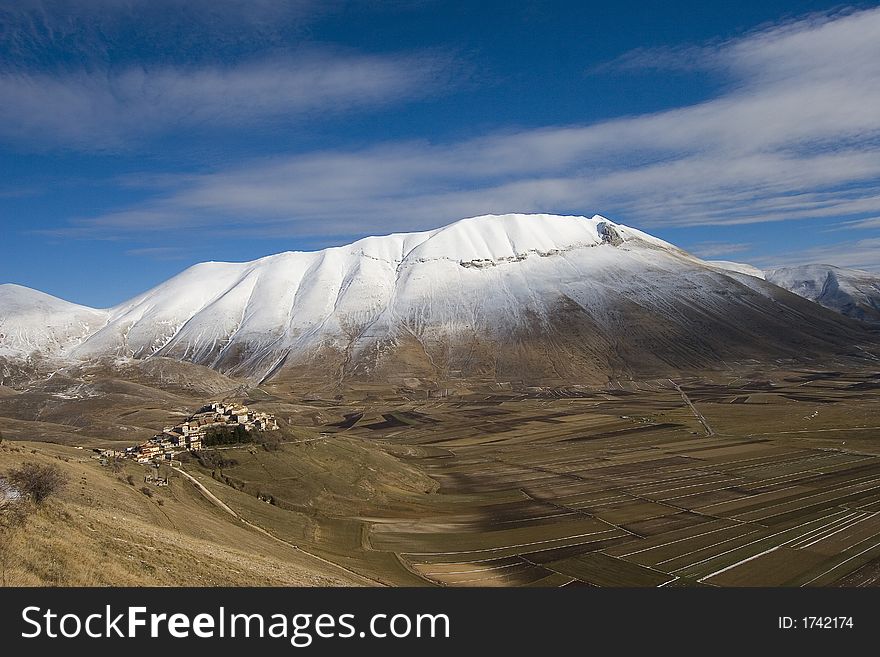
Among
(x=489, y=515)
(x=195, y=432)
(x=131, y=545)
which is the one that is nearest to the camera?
(x=131, y=545)

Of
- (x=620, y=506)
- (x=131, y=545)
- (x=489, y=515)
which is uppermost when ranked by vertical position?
(x=620, y=506)

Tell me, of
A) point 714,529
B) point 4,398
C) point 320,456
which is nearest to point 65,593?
point 714,529

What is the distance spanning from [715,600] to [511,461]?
273 ft

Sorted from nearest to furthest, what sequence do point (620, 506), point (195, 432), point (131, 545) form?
point (131, 545) < point (620, 506) < point (195, 432)

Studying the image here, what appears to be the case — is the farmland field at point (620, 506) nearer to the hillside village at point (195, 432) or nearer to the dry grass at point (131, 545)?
the dry grass at point (131, 545)

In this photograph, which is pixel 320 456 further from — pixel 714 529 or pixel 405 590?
pixel 405 590

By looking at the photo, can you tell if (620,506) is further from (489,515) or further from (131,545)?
(131,545)

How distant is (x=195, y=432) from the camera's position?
9044 cm

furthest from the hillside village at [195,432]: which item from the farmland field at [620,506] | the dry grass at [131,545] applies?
the dry grass at [131,545]

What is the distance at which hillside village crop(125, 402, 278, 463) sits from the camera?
260ft

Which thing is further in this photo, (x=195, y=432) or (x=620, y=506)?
(x=195, y=432)

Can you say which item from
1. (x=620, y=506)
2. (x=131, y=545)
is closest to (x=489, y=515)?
(x=620, y=506)

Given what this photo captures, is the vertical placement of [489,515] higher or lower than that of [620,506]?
lower

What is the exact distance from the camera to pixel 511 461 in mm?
105938
